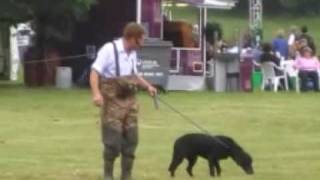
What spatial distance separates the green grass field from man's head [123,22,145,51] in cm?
205

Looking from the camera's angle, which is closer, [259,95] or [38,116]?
[38,116]

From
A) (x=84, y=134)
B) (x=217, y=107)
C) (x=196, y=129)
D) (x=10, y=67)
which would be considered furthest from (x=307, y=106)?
(x=10, y=67)

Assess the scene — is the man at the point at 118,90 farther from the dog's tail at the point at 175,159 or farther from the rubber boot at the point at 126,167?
the dog's tail at the point at 175,159

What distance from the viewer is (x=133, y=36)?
490 inches

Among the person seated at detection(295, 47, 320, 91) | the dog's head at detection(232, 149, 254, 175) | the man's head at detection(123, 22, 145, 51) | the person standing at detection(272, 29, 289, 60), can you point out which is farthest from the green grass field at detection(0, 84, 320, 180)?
the person standing at detection(272, 29, 289, 60)

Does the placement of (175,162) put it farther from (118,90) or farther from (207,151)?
(118,90)

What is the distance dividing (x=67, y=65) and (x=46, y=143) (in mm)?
16194

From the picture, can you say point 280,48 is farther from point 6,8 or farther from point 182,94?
point 6,8

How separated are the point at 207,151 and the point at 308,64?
19678 mm

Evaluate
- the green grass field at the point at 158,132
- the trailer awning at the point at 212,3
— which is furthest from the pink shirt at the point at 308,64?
the trailer awning at the point at 212,3

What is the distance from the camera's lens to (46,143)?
18.2 m

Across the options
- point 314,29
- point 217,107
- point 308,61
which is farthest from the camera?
point 314,29

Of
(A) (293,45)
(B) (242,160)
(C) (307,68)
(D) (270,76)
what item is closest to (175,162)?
(B) (242,160)

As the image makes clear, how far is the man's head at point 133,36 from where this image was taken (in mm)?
12406
